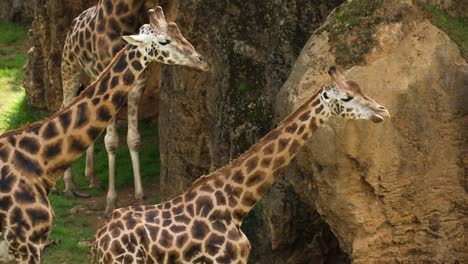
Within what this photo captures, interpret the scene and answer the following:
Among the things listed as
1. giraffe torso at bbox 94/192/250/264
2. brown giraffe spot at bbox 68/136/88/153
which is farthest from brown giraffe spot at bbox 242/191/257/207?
brown giraffe spot at bbox 68/136/88/153

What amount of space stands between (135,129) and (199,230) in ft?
14.3

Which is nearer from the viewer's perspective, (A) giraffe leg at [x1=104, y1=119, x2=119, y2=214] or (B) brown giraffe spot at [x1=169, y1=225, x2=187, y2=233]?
(B) brown giraffe spot at [x1=169, y1=225, x2=187, y2=233]

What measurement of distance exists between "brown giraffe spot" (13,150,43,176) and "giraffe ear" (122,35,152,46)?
1.29 m

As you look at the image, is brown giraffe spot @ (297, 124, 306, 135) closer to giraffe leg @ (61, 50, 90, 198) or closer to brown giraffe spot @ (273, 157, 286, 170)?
brown giraffe spot @ (273, 157, 286, 170)

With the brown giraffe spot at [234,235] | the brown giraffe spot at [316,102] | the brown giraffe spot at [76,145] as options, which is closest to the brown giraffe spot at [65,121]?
the brown giraffe spot at [76,145]

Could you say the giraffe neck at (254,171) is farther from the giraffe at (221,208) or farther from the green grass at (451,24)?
the green grass at (451,24)

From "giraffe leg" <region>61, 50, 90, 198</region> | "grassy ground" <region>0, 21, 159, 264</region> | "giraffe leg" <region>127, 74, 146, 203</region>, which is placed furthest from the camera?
"giraffe leg" <region>61, 50, 90, 198</region>

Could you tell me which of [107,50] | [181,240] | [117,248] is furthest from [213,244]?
[107,50]

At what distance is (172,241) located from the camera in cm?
895

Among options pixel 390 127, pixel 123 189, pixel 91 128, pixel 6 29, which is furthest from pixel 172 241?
pixel 6 29

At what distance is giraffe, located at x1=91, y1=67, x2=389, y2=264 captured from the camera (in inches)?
350

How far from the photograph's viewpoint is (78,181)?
15008 millimetres

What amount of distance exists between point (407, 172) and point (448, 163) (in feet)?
1.18

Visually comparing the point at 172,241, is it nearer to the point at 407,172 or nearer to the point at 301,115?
the point at 301,115
